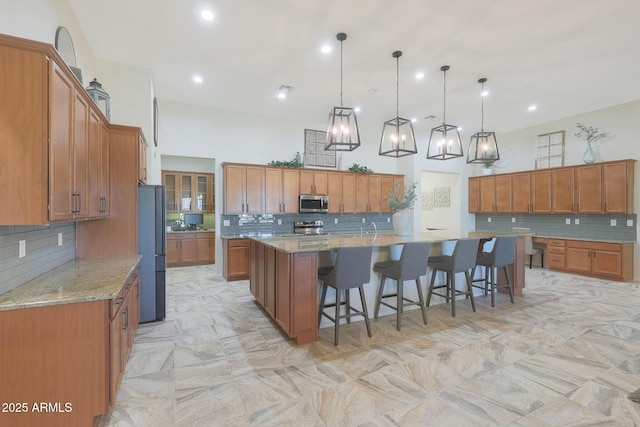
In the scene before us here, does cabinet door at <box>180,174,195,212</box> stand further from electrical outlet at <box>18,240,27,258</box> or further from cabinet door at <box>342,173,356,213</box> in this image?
electrical outlet at <box>18,240,27,258</box>

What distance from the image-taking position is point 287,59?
3.99m

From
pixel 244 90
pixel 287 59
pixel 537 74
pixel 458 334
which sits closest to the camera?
pixel 458 334

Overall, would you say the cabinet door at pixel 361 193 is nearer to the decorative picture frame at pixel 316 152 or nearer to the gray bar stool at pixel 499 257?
the decorative picture frame at pixel 316 152

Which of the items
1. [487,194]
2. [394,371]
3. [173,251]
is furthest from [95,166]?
A: [487,194]

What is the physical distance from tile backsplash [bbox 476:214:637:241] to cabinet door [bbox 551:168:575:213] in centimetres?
44

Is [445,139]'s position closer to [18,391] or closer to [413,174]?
[413,174]

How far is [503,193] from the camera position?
24.4 feet

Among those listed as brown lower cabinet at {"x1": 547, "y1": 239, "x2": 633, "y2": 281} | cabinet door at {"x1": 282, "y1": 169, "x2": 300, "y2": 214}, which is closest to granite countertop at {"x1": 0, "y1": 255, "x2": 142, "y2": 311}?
cabinet door at {"x1": 282, "y1": 169, "x2": 300, "y2": 214}

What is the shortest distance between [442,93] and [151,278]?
205 inches

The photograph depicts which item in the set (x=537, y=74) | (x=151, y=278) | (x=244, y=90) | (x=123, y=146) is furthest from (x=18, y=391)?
(x=537, y=74)

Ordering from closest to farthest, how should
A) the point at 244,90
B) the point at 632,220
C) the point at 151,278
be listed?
the point at 151,278 < the point at 244,90 < the point at 632,220

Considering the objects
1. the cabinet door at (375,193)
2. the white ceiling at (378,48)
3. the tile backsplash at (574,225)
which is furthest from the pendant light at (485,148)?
the tile backsplash at (574,225)

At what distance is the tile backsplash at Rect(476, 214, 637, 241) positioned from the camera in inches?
226

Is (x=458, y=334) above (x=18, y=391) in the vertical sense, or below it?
below
